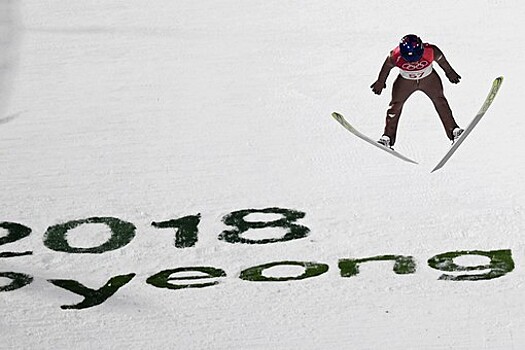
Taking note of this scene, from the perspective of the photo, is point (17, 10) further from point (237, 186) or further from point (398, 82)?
point (398, 82)

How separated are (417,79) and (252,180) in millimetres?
1031

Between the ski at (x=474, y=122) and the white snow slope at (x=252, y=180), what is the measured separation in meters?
0.05

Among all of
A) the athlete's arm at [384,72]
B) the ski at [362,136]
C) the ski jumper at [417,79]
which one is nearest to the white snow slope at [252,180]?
the ski at [362,136]

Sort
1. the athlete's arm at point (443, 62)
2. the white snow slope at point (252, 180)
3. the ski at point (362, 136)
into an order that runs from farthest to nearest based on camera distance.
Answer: the ski at point (362, 136) < the athlete's arm at point (443, 62) < the white snow slope at point (252, 180)

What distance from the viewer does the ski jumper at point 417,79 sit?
4191 millimetres

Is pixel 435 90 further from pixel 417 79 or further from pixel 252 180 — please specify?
pixel 252 180

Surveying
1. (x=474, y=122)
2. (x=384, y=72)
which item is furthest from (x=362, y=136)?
(x=384, y=72)

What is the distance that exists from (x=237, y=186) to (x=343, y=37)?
6.41ft

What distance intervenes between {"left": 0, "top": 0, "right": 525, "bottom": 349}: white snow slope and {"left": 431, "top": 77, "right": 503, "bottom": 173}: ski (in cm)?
5

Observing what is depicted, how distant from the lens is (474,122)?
512cm

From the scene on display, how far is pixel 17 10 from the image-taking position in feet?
23.9

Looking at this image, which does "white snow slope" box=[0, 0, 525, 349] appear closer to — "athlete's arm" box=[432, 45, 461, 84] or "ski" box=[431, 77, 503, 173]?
"ski" box=[431, 77, 503, 173]

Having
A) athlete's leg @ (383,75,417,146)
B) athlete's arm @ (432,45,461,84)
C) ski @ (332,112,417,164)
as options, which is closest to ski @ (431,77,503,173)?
ski @ (332,112,417,164)

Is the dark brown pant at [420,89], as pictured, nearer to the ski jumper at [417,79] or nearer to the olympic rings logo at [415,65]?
the ski jumper at [417,79]
